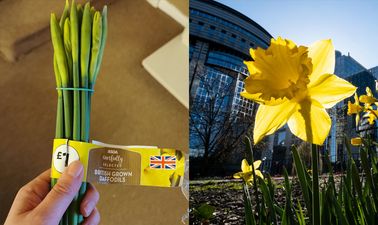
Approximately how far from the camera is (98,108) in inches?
43.8

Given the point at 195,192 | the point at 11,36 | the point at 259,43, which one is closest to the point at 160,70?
the point at 11,36

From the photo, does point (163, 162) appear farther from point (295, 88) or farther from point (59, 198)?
point (295, 88)

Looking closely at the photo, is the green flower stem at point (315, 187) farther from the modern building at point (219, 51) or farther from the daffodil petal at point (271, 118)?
the modern building at point (219, 51)

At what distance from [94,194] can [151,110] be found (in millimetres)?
639

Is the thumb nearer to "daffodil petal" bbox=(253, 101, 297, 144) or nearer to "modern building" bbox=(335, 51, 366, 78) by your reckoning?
"daffodil petal" bbox=(253, 101, 297, 144)

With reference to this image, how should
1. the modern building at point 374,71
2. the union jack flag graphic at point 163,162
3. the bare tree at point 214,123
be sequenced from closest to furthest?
1. the union jack flag graphic at point 163,162
2. the bare tree at point 214,123
3. the modern building at point 374,71

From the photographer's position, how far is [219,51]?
1774 millimetres

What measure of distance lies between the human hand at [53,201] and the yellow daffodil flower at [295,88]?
1.05ft

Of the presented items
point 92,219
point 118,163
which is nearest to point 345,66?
point 118,163

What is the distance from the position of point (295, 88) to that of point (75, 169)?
1.23 feet

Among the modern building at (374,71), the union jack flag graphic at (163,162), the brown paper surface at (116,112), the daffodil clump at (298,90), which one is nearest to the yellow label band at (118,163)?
the union jack flag graphic at (163,162)

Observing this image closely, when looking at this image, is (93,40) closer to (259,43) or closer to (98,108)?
(98,108)

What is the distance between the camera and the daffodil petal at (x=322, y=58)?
40 cm

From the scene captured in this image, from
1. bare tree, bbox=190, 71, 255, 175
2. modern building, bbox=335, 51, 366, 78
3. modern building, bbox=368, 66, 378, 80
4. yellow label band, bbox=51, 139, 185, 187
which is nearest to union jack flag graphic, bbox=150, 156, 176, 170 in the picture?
yellow label band, bbox=51, 139, 185, 187
